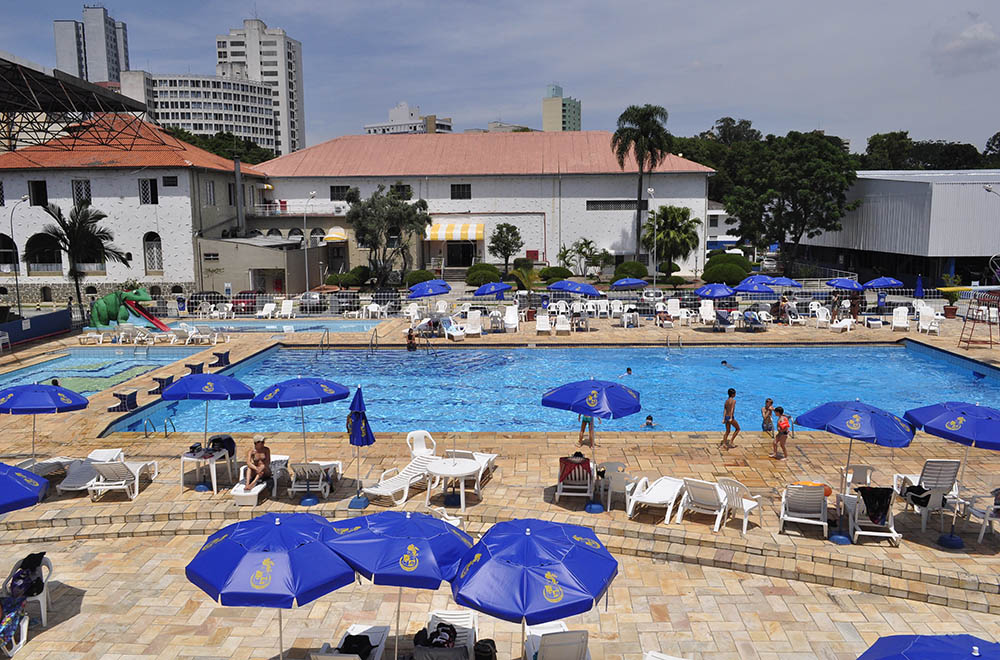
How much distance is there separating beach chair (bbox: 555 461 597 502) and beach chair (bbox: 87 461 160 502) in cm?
601

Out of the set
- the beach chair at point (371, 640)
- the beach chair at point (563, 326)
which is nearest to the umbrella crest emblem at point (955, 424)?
the beach chair at point (371, 640)

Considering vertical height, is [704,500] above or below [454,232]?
below

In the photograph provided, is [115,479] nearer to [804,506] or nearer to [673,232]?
[804,506]

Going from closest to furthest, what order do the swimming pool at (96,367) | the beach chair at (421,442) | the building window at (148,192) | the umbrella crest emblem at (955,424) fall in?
the umbrella crest emblem at (955,424), the beach chair at (421,442), the swimming pool at (96,367), the building window at (148,192)

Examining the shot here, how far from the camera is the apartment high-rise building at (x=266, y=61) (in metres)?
181

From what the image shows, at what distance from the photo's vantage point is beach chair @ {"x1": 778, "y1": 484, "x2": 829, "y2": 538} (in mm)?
9211

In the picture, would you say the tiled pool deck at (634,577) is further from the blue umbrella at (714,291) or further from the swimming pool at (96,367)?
the blue umbrella at (714,291)

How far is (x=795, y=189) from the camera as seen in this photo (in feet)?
150

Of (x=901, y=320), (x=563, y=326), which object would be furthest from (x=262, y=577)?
(x=901, y=320)

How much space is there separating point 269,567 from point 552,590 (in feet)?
7.02

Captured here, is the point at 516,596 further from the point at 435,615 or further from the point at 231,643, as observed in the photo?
the point at 231,643

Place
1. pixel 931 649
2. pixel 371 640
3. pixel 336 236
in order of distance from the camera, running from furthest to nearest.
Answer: pixel 336 236, pixel 371 640, pixel 931 649

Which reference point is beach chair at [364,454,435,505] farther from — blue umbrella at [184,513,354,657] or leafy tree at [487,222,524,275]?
leafy tree at [487,222,524,275]

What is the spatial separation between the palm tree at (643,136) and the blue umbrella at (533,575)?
4102 cm
